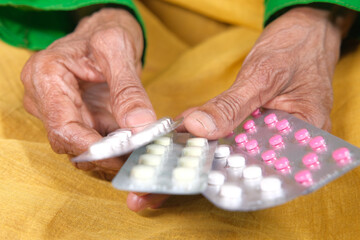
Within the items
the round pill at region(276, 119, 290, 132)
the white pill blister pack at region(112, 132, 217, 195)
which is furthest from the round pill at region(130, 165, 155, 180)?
the round pill at region(276, 119, 290, 132)

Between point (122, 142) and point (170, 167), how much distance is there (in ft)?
0.20

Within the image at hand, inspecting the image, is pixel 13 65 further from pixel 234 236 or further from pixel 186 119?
pixel 234 236

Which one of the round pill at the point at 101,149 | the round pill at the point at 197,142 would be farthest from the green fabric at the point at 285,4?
the round pill at the point at 101,149

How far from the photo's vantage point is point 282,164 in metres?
0.51

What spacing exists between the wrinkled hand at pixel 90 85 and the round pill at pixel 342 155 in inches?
8.7

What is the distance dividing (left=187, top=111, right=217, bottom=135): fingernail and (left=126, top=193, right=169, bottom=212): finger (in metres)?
0.11

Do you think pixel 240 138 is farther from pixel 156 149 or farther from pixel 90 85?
pixel 90 85

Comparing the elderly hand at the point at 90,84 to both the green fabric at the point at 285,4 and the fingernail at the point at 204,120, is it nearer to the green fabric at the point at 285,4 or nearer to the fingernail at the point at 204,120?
the fingernail at the point at 204,120

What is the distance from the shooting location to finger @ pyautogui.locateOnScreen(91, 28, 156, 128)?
1.86 feet

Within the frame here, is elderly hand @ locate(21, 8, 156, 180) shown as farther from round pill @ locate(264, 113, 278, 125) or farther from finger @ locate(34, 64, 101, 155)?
round pill @ locate(264, 113, 278, 125)

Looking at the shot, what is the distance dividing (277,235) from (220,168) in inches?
4.0

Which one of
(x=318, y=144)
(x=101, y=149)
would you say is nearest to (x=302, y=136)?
(x=318, y=144)

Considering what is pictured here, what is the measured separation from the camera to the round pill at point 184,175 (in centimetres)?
45

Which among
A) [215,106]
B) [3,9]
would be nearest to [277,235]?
[215,106]
